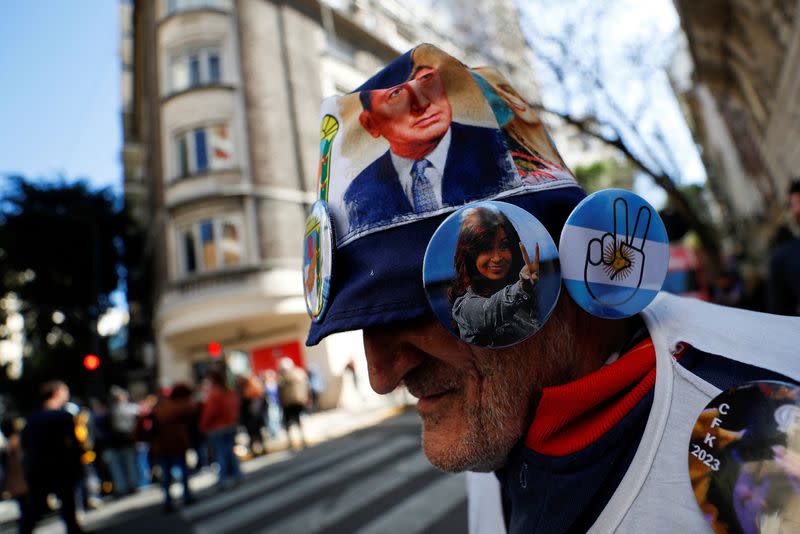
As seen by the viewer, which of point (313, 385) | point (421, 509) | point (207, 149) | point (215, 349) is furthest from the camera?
point (207, 149)

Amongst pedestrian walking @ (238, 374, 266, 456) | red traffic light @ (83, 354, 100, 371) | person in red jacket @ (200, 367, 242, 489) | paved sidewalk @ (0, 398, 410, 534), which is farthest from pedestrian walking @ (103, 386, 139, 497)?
person in red jacket @ (200, 367, 242, 489)

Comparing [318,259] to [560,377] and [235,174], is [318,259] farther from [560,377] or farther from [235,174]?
[235,174]

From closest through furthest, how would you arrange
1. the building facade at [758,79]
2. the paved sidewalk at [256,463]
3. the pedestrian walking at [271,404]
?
the paved sidewalk at [256,463], the building facade at [758,79], the pedestrian walking at [271,404]

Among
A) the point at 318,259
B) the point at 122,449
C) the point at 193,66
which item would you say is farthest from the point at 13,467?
the point at 193,66

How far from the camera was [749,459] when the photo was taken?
608 mm

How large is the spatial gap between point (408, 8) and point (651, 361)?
87.5 ft

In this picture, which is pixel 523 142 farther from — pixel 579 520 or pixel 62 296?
pixel 62 296

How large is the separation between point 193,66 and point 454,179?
1940 cm

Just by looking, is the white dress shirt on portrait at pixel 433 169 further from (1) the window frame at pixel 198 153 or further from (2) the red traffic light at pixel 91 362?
(1) the window frame at pixel 198 153

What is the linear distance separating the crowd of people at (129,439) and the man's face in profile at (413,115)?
6095 mm

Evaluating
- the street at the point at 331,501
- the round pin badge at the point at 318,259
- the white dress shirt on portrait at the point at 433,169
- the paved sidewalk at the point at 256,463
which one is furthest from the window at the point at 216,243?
the white dress shirt on portrait at the point at 433,169

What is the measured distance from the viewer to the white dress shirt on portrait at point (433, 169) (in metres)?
0.91

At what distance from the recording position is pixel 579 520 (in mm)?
758

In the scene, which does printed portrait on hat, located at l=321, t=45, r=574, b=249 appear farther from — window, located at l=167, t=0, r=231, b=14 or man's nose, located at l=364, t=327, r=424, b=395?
window, located at l=167, t=0, r=231, b=14
